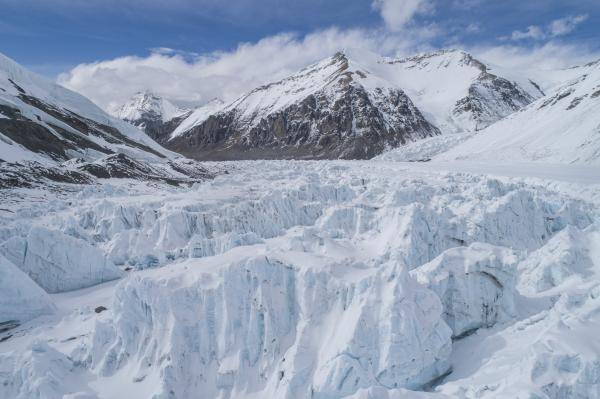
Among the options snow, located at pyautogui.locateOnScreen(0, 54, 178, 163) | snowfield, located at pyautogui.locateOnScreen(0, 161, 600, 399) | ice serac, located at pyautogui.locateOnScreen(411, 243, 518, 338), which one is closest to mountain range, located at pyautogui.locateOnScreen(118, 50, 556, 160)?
snow, located at pyautogui.locateOnScreen(0, 54, 178, 163)

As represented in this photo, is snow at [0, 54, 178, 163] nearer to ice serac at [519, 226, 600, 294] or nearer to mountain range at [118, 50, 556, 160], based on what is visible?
mountain range at [118, 50, 556, 160]

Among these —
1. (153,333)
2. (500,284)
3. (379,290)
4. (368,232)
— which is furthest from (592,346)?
(368,232)

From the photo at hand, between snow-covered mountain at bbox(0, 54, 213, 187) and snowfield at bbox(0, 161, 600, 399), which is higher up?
snow-covered mountain at bbox(0, 54, 213, 187)

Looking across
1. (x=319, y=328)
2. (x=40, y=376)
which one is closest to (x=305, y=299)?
(x=319, y=328)

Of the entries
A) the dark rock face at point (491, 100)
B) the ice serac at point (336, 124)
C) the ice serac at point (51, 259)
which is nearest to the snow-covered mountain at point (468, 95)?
the dark rock face at point (491, 100)

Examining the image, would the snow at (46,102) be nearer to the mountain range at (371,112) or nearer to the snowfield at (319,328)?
the snowfield at (319,328)

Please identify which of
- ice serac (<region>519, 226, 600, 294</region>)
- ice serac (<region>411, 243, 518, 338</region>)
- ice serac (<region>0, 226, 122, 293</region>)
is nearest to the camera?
ice serac (<region>411, 243, 518, 338</region>)

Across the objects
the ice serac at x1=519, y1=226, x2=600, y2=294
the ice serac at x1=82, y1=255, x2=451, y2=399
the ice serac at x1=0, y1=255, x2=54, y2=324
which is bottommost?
the ice serac at x1=519, y1=226, x2=600, y2=294
